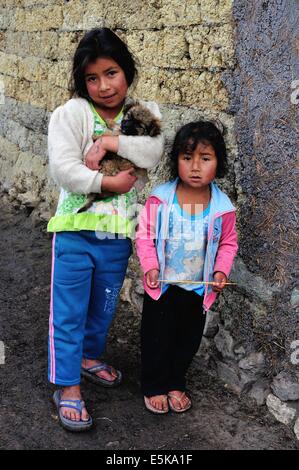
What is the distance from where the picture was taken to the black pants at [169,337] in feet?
9.14

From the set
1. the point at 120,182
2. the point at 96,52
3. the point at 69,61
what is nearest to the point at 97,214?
the point at 120,182

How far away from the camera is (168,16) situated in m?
3.19

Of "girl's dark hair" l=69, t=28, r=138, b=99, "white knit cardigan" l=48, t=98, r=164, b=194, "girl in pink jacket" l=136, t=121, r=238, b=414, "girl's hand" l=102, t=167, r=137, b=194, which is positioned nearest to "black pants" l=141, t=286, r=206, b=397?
"girl in pink jacket" l=136, t=121, r=238, b=414

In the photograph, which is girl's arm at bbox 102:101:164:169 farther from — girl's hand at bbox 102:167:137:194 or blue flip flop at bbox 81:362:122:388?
blue flip flop at bbox 81:362:122:388

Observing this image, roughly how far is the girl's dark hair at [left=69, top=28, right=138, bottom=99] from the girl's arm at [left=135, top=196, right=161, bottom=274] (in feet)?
1.89

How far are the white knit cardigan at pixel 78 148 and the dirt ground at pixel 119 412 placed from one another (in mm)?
1108

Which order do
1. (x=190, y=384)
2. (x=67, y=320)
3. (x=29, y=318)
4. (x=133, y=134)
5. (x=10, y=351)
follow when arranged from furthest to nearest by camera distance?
(x=29, y=318)
(x=10, y=351)
(x=190, y=384)
(x=67, y=320)
(x=133, y=134)

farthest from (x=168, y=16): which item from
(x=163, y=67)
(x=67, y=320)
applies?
(x=67, y=320)

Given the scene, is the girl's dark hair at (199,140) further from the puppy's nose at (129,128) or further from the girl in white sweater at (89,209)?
the puppy's nose at (129,128)

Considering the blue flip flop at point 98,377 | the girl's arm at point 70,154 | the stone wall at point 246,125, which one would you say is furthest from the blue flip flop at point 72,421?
the girl's arm at point 70,154

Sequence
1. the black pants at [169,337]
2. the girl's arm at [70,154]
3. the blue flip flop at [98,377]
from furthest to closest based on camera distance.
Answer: the blue flip flop at [98,377] → the black pants at [169,337] → the girl's arm at [70,154]

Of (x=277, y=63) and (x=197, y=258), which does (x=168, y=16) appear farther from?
(x=197, y=258)

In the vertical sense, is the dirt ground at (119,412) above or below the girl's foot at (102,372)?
below
